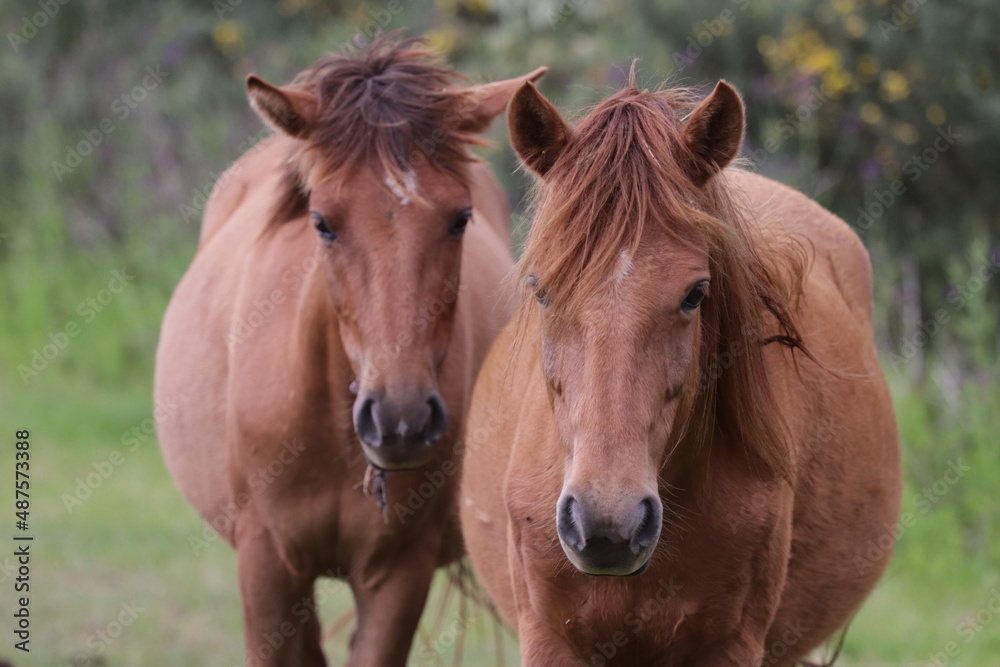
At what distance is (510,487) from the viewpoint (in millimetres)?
2922

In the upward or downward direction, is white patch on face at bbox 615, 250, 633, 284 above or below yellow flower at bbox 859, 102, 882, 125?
above

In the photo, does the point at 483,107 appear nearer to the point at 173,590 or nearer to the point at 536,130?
the point at 536,130

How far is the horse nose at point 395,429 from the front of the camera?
3.38 meters

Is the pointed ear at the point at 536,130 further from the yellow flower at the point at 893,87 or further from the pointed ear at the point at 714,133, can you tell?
the yellow flower at the point at 893,87

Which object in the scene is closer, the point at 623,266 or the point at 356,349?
the point at 623,266

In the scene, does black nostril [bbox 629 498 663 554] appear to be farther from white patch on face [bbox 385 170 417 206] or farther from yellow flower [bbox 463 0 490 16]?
yellow flower [bbox 463 0 490 16]

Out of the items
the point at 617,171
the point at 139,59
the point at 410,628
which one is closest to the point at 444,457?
the point at 410,628

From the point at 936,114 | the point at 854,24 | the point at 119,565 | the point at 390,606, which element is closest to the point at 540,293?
the point at 390,606

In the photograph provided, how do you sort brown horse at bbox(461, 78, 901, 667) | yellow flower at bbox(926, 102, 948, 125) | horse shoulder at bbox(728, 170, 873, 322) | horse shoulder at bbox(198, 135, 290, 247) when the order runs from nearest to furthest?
brown horse at bbox(461, 78, 901, 667), horse shoulder at bbox(728, 170, 873, 322), horse shoulder at bbox(198, 135, 290, 247), yellow flower at bbox(926, 102, 948, 125)

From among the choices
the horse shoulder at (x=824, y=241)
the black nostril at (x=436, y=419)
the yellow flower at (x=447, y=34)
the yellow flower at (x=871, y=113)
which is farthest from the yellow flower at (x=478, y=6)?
the black nostril at (x=436, y=419)

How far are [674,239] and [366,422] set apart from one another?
1.26m

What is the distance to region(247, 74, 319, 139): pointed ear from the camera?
368 centimetres

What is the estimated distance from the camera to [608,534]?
2.27m

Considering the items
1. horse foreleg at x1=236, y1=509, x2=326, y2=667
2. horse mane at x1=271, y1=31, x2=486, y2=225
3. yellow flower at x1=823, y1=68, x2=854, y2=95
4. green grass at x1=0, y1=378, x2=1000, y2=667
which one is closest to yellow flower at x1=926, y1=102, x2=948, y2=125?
yellow flower at x1=823, y1=68, x2=854, y2=95
